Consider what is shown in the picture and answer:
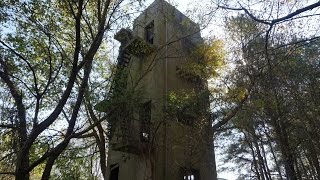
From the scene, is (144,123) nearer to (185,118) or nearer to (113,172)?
(185,118)

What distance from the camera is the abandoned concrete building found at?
8.85 m

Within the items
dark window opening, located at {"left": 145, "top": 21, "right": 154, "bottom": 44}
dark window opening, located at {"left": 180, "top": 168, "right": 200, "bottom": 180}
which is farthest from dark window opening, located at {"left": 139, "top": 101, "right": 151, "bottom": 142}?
dark window opening, located at {"left": 145, "top": 21, "right": 154, "bottom": 44}

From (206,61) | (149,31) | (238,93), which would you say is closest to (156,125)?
(238,93)

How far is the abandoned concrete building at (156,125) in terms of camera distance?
8852 millimetres

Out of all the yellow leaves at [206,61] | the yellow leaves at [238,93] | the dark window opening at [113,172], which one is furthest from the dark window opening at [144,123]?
the yellow leaves at [238,93]

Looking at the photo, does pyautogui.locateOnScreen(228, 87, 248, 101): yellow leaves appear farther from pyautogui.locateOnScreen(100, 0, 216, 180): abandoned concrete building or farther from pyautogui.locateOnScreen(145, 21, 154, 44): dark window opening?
pyautogui.locateOnScreen(145, 21, 154, 44): dark window opening

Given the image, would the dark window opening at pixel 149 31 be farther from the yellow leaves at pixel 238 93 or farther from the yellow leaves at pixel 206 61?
the yellow leaves at pixel 238 93

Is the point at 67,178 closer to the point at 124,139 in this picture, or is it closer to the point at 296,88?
the point at 124,139

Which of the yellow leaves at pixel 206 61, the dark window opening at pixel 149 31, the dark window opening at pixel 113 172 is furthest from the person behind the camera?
the dark window opening at pixel 149 31

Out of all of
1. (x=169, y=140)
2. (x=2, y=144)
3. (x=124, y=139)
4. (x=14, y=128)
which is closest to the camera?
(x=14, y=128)

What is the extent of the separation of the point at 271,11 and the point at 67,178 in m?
8.55

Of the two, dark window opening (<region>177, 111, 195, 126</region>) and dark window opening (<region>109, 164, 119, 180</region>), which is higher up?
dark window opening (<region>177, 111, 195, 126</region>)

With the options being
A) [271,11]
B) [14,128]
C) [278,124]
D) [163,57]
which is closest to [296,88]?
[278,124]

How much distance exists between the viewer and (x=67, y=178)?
10305mm
